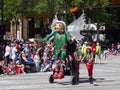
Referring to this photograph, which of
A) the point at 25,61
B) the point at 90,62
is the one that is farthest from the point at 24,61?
the point at 90,62

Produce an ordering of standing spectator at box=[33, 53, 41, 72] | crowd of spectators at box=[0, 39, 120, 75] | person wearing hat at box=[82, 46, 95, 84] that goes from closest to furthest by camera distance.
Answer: person wearing hat at box=[82, 46, 95, 84]
crowd of spectators at box=[0, 39, 120, 75]
standing spectator at box=[33, 53, 41, 72]

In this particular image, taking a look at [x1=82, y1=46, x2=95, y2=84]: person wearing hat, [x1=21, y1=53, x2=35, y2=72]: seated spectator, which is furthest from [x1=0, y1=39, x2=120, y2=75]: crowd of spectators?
[x1=82, y1=46, x2=95, y2=84]: person wearing hat

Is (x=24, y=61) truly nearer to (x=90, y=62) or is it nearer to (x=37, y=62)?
(x=37, y=62)

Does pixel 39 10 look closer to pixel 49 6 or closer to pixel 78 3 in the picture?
pixel 49 6

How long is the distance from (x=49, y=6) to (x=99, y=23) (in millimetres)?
6147

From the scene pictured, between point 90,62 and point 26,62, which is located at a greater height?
point 90,62

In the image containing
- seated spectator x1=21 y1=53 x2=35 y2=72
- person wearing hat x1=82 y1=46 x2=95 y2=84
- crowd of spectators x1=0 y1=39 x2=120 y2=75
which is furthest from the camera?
seated spectator x1=21 y1=53 x2=35 y2=72

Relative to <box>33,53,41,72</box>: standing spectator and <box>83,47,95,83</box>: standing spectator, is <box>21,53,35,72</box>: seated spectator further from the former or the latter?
<box>83,47,95,83</box>: standing spectator

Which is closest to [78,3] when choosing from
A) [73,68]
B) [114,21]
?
[114,21]

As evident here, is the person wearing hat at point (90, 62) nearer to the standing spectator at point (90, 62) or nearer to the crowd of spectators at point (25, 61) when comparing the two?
the standing spectator at point (90, 62)

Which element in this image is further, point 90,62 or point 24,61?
point 24,61

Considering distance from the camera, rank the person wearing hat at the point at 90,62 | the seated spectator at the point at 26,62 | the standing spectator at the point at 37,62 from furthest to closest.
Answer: the standing spectator at the point at 37,62 < the seated spectator at the point at 26,62 < the person wearing hat at the point at 90,62

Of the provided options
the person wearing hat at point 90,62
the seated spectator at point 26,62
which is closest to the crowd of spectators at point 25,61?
the seated spectator at point 26,62

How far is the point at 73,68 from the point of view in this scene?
13.5 m
